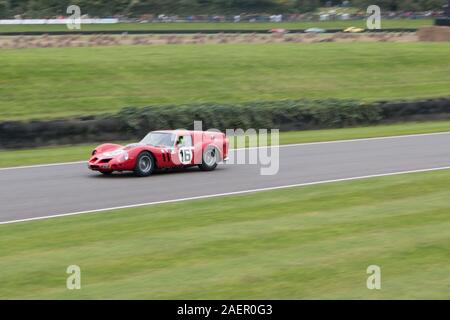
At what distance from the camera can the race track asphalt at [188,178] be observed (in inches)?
535

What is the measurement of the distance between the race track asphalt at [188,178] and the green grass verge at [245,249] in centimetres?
103

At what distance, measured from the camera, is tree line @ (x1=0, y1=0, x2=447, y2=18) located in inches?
2271

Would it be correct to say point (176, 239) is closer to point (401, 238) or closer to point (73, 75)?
point (401, 238)

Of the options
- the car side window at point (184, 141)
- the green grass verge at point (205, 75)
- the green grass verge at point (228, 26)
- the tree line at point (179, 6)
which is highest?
the tree line at point (179, 6)

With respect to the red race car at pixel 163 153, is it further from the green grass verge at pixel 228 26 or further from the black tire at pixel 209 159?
the green grass verge at pixel 228 26

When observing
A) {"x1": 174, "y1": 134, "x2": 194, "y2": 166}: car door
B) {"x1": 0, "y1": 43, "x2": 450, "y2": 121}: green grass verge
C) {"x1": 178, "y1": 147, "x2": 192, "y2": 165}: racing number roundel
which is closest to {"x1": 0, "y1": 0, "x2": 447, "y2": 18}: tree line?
{"x1": 0, "y1": 43, "x2": 450, "y2": 121}: green grass verge

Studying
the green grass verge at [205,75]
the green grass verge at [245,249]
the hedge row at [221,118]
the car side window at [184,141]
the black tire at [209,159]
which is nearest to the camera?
the green grass verge at [245,249]

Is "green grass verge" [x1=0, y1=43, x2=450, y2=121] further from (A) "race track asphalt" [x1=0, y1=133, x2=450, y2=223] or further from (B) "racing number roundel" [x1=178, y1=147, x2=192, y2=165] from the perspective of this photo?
(B) "racing number roundel" [x1=178, y1=147, x2=192, y2=165]

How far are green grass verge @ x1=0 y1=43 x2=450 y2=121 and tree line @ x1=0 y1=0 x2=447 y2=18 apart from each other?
2462 centimetres

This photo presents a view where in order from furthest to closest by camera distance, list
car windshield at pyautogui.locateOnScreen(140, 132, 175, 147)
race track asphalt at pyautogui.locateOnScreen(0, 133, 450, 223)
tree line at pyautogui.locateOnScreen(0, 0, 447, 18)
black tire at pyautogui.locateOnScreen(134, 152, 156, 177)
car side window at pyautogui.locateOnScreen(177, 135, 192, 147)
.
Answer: tree line at pyautogui.locateOnScreen(0, 0, 447, 18) → car side window at pyautogui.locateOnScreen(177, 135, 192, 147) → car windshield at pyautogui.locateOnScreen(140, 132, 175, 147) → black tire at pyautogui.locateOnScreen(134, 152, 156, 177) → race track asphalt at pyautogui.locateOnScreen(0, 133, 450, 223)

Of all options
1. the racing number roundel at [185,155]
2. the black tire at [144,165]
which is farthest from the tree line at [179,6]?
the black tire at [144,165]

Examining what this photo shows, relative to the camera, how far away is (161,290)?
8445 millimetres

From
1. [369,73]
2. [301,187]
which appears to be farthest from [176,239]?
[369,73]

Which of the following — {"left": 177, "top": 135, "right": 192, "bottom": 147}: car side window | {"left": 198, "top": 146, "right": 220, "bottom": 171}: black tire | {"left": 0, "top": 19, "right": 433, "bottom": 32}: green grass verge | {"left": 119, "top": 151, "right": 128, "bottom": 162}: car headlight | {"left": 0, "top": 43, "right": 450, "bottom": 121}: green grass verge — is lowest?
{"left": 198, "top": 146, "right": 220, "bottom": 171}: black tire
